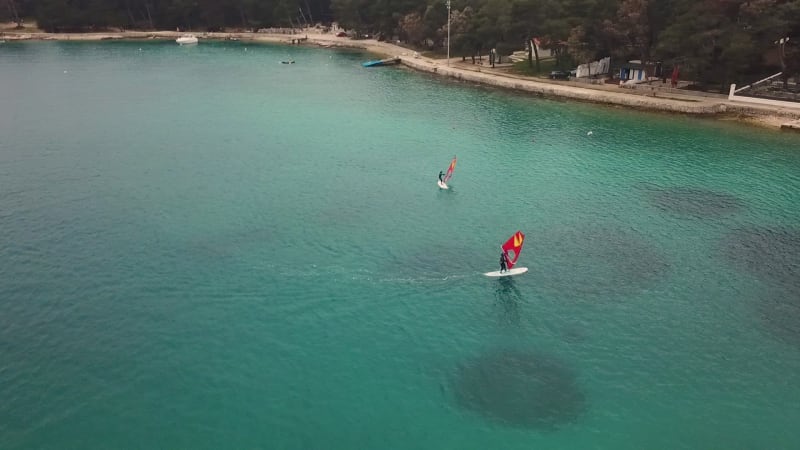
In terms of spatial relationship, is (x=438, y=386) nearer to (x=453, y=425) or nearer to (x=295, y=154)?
(x=453, y=425)

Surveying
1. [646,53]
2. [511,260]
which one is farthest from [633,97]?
[511,260]

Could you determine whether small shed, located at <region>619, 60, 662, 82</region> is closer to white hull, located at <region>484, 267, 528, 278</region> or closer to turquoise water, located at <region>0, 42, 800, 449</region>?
turquoise water, located at <region>0, 42, 800, 449</region>

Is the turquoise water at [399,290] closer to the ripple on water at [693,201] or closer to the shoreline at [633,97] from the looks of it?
the ripple on water at [693,201]

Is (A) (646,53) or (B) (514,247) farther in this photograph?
(A) (646,53)

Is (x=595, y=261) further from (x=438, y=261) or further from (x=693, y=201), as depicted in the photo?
(x=693, y=201)

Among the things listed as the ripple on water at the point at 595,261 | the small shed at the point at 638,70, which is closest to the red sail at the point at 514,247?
the ripple on water at the point at 595,261

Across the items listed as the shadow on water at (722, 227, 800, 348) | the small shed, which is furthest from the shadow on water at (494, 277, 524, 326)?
the small shed
